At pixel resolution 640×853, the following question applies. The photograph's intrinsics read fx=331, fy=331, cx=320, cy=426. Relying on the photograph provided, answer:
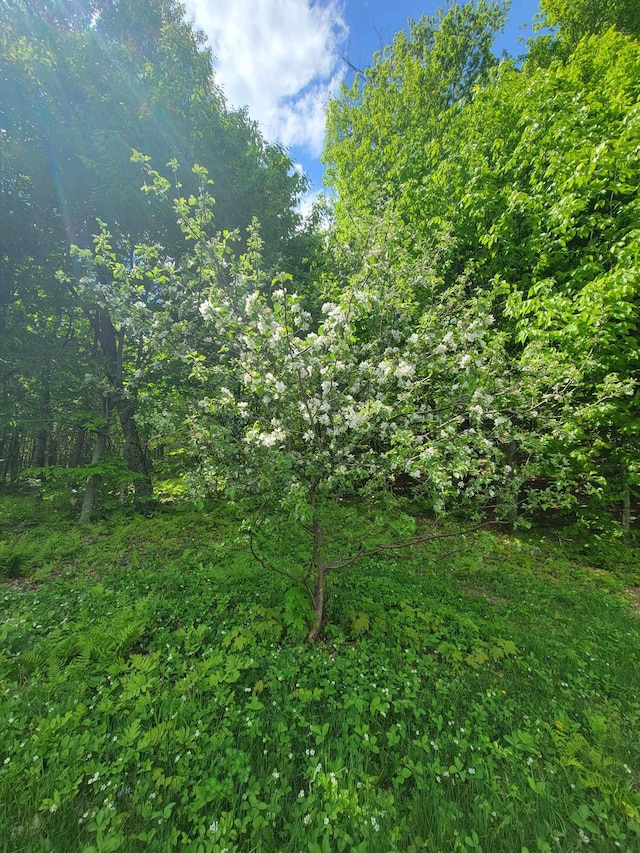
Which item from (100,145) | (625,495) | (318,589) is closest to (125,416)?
(100,145)

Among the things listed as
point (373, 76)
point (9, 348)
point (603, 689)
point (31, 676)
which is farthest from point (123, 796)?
point (373, 76)

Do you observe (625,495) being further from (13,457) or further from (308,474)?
(13,457)

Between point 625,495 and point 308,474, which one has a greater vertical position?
point 308,474

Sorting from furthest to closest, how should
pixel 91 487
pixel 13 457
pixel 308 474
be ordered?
pixel 13 457 → pixel 91 487 → pixel 308 474

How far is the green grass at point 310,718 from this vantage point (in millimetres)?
2072

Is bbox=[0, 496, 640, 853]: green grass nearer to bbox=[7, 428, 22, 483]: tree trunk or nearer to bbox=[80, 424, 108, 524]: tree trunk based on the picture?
bbox=[80, 424, 108, 524]: tree trunk

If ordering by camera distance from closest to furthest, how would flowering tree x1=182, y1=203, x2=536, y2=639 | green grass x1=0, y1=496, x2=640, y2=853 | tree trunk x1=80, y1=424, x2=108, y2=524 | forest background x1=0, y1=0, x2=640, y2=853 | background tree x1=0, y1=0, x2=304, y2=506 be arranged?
green grass x1=0, y1=496, x2=640, y2=853
forest background x1=0, y1=0, x2=640, y2=853
flowering tree x1=182, y1=203, x2=536, y2=639
background tree x1=0, y1=0, x2=304, y2=506
tree trunk x1=80, y1=424, x2=108, y2=524

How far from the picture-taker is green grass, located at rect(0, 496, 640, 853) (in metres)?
2.07

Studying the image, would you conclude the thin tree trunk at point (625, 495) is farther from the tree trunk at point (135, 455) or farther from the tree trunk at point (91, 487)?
the tree trunk at point (91, 487)

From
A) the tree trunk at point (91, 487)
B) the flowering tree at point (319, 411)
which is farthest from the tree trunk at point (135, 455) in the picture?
the flowering tree at point (319, 411)

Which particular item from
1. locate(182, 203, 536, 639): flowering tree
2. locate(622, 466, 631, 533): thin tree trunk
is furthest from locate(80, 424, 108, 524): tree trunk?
locate(622, 466, 631, 533): thin tree trunk

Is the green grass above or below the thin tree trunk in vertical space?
below

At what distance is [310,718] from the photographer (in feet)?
9.42

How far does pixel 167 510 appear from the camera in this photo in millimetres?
9750
